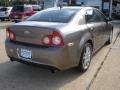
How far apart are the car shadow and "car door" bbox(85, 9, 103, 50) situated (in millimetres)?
1150

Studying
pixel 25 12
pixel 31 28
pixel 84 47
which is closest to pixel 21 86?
pixel 31 28

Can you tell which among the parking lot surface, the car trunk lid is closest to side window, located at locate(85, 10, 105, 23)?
the parking lot surface

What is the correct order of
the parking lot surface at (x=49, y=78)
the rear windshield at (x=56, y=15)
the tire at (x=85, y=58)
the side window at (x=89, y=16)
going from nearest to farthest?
the parking lot surface at (x=49, y=78) → the tire at (x=85, y=58) → the rear windshield at (x=56, y=15) → the side window at (x=89, y=16)

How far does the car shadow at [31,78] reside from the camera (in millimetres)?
4938

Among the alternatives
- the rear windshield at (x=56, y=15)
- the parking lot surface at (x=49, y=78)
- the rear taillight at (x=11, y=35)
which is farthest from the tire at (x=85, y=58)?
the rear taillight at (x=11, y=35)

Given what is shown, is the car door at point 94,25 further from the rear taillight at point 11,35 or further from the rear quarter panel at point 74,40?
the rear taillight at point 11,35

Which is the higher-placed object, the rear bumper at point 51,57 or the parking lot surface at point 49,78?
the rear bumper at point 51,57

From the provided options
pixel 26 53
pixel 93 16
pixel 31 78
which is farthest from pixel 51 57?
pixel 93 16

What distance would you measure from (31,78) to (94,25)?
2.26 m

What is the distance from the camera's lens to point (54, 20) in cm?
570

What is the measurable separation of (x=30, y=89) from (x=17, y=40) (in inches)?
45.6

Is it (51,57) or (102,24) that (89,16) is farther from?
(51,57)

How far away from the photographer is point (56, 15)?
594 cm

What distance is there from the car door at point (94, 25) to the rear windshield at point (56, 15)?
47 centimetres
